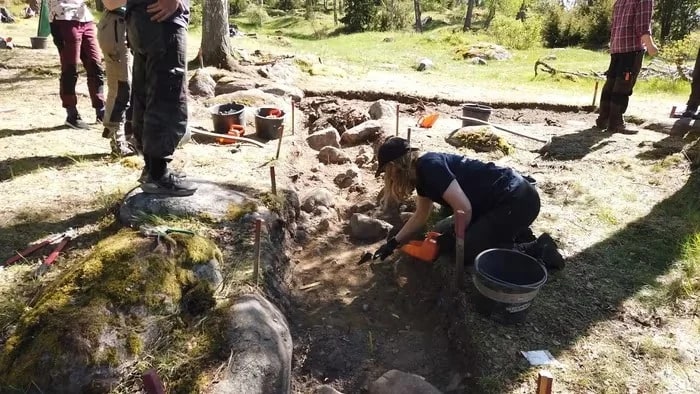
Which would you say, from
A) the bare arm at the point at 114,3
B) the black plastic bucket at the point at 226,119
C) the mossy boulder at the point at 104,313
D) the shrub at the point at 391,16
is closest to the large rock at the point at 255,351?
the mossy boulder at the point at 104,313

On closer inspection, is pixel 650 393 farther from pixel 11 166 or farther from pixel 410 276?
pixel 11 166

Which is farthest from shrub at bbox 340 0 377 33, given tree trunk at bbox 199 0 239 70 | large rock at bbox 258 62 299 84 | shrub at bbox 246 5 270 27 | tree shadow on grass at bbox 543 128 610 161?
tree shadow on grass at bbox 543 128 610 161

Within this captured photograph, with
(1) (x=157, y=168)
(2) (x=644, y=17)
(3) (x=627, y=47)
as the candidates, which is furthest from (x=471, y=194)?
(2) (x=644, y=17)

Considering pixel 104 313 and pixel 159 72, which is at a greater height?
pixel 159 72

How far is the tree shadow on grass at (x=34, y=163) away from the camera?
4.23 metres

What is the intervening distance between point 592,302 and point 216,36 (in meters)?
8.49

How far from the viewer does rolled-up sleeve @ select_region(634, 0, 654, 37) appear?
6.03 meters

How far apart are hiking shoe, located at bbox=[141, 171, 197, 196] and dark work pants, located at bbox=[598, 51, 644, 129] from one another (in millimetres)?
5571

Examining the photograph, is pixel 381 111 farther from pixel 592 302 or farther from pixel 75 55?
pixel 592 302

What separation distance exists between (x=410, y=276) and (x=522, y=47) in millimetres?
19361

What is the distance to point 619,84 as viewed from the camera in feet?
20.9

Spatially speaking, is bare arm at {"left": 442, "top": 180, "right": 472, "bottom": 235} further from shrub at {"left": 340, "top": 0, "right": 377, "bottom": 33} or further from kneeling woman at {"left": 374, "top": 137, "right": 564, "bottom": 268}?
shrub at {"left": 340, "top": 0, "right": 377, "bottom": 33}

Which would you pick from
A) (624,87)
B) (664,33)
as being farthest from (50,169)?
(664,33)

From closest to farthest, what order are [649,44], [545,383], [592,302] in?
[545,383]
[592,302]
[649,44]
